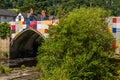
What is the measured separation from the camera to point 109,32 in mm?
33094

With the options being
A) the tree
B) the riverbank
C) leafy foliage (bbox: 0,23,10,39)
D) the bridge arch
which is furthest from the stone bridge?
the tree

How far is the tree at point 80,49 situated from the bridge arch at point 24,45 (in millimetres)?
23957

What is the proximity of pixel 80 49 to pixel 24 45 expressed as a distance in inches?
1385

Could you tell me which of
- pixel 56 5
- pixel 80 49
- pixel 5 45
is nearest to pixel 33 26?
pixel 5 45

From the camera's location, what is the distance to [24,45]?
64938 mm

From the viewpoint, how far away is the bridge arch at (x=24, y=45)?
60056 millimetres

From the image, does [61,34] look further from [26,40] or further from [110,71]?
[26,40]

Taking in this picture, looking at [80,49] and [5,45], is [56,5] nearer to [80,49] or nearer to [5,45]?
[5,45]

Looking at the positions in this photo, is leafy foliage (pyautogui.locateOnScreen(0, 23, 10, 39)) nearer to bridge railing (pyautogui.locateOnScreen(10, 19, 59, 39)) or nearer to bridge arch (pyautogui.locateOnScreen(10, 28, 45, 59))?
bridge railing (pyautogui.locateOnScreen(10, 19, 59, 39))

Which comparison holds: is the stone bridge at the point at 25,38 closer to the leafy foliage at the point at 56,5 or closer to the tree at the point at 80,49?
the tree at the point at 80,49

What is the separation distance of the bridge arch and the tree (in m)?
24.0

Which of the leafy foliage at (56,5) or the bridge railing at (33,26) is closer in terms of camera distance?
the bridge railing at (33,26)

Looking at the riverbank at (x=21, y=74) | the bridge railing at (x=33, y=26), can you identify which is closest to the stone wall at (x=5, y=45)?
the bridge railing at (x=33, y=26)

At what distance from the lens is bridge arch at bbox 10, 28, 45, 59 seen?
60056 millimetres
